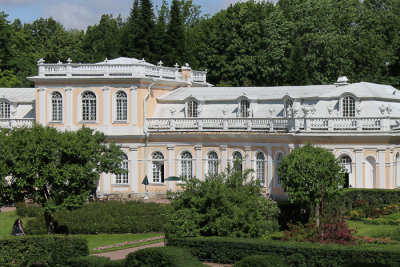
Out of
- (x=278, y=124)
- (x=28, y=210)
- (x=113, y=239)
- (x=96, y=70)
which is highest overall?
(x=96, y=70)

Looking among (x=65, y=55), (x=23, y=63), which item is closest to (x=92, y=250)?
(x=23, y=63)

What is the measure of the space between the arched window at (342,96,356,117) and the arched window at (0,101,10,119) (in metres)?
24.3

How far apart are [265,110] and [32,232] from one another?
1831cm

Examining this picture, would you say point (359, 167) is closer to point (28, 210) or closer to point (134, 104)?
point (134, 104)

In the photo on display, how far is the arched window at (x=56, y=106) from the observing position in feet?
171

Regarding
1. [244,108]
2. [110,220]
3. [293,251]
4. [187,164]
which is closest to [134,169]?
[187,164]

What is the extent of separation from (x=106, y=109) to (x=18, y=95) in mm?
9571

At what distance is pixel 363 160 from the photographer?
144 feet

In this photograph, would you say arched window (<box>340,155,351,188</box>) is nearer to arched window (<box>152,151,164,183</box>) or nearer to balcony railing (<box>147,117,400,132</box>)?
balcony railing (<box>147,117,400,132</box>)

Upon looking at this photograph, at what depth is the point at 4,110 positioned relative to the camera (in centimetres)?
5622

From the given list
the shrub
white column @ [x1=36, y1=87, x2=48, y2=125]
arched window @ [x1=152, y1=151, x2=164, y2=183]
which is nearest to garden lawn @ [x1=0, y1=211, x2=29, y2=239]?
white column @ [x1=36, y1=87, x2=48, y2=125]

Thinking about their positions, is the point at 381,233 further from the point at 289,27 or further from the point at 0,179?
the point at 289,27

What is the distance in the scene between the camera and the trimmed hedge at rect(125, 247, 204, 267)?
88.1 ft

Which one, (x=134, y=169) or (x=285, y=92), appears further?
(x=134, y=169)
